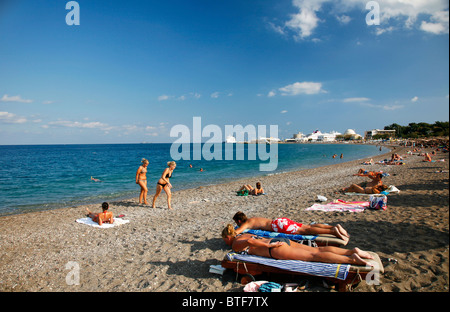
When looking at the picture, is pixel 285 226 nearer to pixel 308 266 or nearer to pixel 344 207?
pixel 308 266

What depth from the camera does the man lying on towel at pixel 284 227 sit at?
15.6 ft

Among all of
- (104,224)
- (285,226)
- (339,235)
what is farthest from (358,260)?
(104,224)

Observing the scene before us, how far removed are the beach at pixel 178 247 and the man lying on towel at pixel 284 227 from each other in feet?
2.03

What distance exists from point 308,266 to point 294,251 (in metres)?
0.34

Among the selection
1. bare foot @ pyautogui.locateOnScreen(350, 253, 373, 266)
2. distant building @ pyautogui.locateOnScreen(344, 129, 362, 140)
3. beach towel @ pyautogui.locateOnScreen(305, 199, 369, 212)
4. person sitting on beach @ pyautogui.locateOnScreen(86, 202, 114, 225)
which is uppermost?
distant building @ pyautogui.locateOnScreen(344, 129, 362, 140)

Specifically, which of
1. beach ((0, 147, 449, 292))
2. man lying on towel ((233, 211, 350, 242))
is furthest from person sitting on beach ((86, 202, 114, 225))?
man lying on towel ((233, 211, 350, 242))

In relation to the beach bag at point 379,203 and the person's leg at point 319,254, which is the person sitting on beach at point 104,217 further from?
the beach bag at point 379,203

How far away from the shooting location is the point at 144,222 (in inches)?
307

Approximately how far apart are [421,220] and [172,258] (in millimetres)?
6108

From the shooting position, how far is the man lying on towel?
15.6 ft

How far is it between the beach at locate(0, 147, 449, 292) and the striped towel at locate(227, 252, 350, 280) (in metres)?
0.31

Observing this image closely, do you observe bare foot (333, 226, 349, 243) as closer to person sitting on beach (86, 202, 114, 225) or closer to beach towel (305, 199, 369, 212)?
beach towel (305, 199, 369, 212)

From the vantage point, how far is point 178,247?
5.49 m

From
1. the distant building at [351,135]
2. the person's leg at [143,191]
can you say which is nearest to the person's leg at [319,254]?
the person's leg at [143,191]
